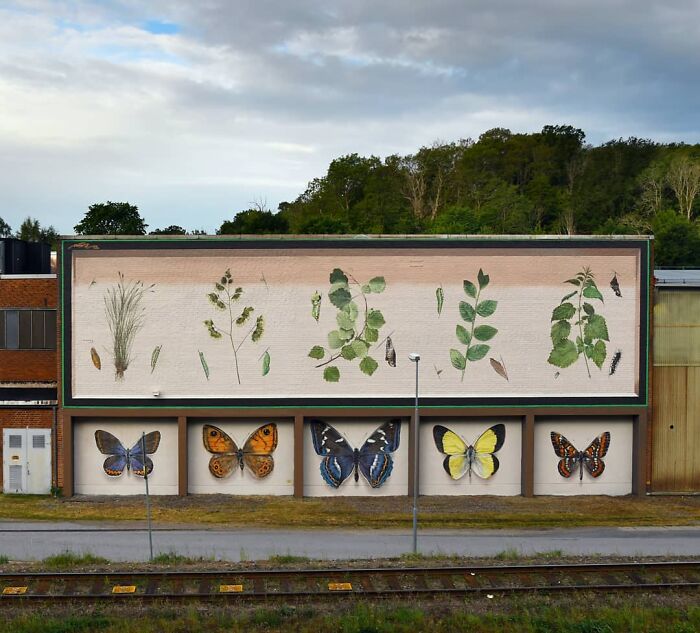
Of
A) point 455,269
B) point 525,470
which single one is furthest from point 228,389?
point 525,470

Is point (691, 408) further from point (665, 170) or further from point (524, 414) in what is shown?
point (665, 170)

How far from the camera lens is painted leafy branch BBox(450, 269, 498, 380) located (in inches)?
1320

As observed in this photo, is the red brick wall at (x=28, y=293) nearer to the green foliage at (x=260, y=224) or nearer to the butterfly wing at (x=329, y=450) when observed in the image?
the butterfly wing at (x=329, y=450)

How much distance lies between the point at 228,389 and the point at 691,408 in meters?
20.2

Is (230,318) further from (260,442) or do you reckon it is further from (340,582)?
(340,582)

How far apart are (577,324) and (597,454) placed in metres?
5.82

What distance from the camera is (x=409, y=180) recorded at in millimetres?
98250

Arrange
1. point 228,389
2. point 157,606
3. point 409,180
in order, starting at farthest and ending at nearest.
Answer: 1. point 409,180
2. point 228,389
3. point 157,606

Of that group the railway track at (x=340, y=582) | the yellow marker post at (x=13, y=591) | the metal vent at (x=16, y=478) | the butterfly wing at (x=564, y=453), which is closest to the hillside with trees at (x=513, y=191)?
the butterfly wing at (x=564, y=453)

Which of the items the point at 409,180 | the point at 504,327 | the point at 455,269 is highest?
the point at 409,180

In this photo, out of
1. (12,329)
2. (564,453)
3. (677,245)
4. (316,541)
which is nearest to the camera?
(316,541)

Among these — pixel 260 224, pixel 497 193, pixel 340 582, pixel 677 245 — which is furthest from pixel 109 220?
pixel 340 582

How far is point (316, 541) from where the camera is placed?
27047 millimetres

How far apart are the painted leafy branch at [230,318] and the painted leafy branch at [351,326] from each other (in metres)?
2.59
